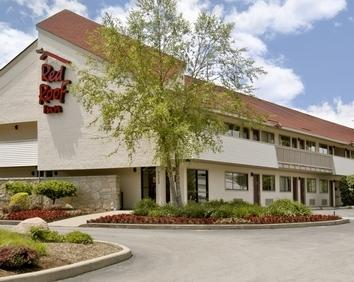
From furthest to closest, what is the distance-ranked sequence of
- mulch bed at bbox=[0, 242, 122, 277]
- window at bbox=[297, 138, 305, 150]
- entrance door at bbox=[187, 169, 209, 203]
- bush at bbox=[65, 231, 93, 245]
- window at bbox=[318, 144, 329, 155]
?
1. window at bbox=[318, 144, 329, 155]
2. window at bbox=[297, 138, 305, 150]
3. entrance door at bbox=[187, 169, 209, 203]
4. bush at bbox=[65, 231, 93, 245]
5. mulch bed at bbox=[0, 242, 122, 277]

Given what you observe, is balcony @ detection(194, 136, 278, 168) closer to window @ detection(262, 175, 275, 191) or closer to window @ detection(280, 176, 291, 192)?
window @ detection(262, 175, 275, 191)

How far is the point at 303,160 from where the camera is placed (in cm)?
4453

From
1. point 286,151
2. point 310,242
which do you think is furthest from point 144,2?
point 286,151

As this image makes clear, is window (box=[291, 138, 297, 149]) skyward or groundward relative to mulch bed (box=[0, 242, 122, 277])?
skyward

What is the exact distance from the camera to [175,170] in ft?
92.9

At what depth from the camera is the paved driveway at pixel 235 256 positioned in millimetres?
11180

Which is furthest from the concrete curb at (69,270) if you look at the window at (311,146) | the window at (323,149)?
the window at (323,149)

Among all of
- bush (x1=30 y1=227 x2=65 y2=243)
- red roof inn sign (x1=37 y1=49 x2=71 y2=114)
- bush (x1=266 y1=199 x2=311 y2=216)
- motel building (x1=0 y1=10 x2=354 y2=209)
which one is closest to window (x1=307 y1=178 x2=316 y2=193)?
motel building (x1=0 y1=10 x2=354 y2=209)

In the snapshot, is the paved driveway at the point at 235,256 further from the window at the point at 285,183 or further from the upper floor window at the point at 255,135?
the window at the point at 285,183

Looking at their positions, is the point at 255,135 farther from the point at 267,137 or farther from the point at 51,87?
the point at 51,87

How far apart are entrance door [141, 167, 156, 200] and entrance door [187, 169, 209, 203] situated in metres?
1.89

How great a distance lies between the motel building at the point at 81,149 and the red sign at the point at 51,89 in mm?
56

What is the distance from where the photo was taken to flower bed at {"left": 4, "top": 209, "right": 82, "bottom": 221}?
92.2 feet

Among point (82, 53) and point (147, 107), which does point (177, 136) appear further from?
point (82, 53)
